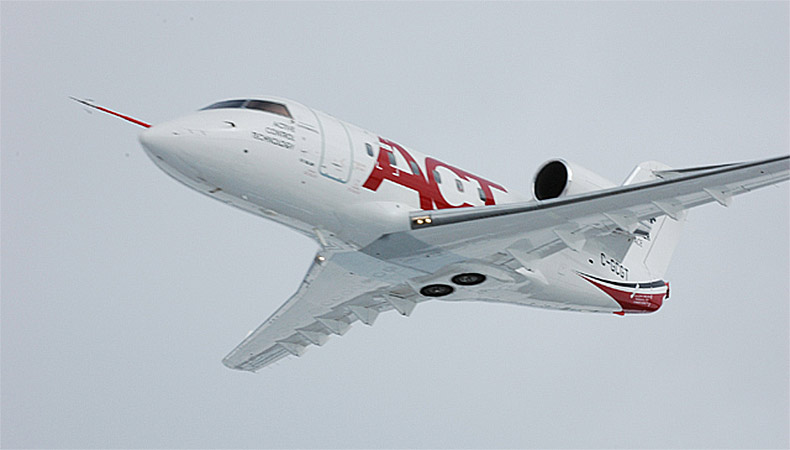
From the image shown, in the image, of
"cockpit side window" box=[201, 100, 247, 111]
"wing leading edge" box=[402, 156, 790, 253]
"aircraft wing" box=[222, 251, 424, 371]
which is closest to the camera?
"cockpit side window" box=[201, 100, 247, 111]

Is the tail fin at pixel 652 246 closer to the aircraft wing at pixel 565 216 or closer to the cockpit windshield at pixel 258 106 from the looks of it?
the aircraft wing at pixel 565 216

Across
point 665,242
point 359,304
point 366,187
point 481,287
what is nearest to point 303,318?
point 359,304

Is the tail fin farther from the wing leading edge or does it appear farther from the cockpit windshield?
the cockpit windshield

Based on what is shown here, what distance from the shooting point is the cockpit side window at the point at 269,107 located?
631 inches

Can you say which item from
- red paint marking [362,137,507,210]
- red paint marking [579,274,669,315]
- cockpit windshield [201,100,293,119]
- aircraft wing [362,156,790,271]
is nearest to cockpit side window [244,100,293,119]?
cockpit windshield [201,100,293,119]

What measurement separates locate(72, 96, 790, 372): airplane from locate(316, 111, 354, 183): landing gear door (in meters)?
0.02

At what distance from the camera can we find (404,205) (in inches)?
666

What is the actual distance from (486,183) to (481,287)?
2175mm

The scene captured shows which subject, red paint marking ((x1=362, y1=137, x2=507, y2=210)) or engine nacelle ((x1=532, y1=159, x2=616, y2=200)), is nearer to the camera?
red paint marking ((x1=362, y1=137, x2=507, y2=210))

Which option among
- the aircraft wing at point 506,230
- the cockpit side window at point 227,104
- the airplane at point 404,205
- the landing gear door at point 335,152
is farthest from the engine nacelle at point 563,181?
the cockpit side window at point 227,104

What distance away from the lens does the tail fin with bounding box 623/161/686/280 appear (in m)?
22.3

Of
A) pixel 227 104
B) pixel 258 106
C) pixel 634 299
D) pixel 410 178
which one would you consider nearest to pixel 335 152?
pixel 258 106

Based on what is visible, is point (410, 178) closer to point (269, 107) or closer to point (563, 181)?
point (269, 107)

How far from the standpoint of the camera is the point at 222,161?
15.2m
